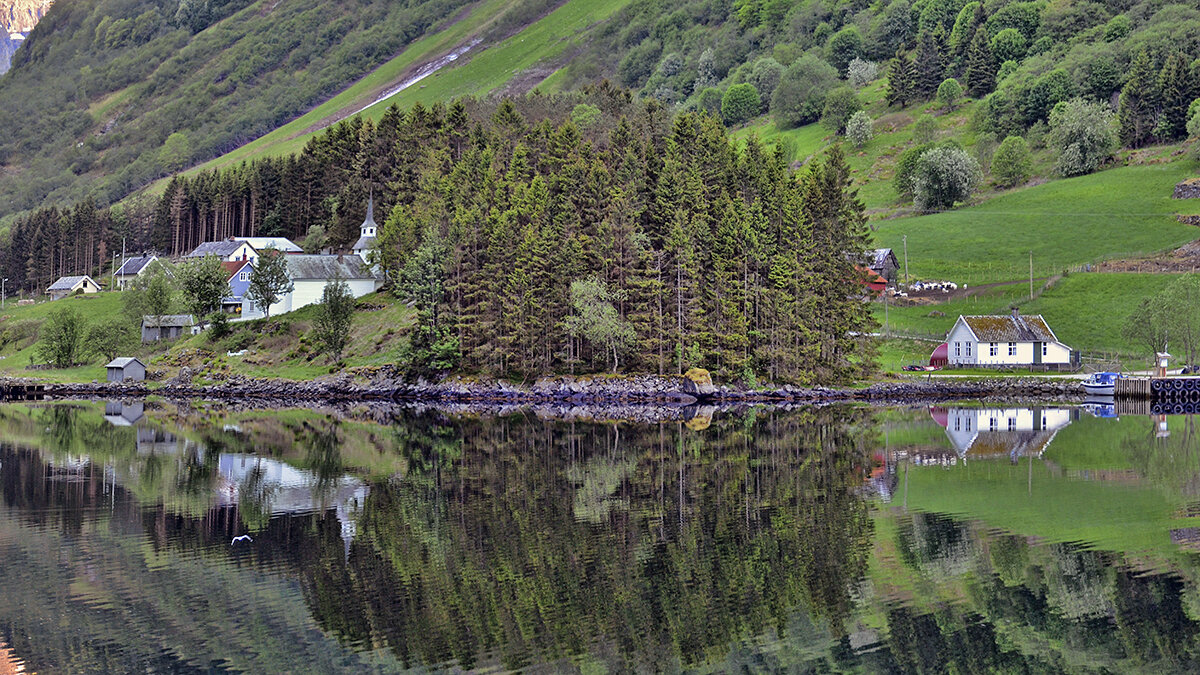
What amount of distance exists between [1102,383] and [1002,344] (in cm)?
1760

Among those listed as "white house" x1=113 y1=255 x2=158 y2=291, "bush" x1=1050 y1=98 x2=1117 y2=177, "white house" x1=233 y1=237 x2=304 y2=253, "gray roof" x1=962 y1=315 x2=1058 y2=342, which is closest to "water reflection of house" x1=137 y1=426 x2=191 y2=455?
"white house" x1=233 y1=237 x2=304 y2=253

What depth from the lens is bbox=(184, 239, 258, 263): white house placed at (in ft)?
514

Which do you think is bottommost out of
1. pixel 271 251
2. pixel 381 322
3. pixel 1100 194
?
pixel 381 322

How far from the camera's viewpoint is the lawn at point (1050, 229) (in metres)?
137

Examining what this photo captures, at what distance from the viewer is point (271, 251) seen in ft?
422

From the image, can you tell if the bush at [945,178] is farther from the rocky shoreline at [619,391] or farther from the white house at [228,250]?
the white house at [228,250]

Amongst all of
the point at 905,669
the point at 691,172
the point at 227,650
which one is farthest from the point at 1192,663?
the point at 691,172

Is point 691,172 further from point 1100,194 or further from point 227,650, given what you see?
point 227,650

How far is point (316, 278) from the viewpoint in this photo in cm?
12938

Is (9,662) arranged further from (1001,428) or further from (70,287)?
(70,287)

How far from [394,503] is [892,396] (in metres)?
63.4

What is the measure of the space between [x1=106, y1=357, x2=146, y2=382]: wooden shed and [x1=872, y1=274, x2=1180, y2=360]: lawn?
7589 cm

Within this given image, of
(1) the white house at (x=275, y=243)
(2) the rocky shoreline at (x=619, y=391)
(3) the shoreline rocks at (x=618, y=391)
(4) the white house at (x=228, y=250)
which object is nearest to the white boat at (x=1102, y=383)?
(2) the rocky shoreline at (x=619, y=391)

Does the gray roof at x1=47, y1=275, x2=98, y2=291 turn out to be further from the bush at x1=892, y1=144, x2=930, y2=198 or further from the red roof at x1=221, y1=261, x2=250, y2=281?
the bush at x1=892, y1=144, x2=930, y2=198
